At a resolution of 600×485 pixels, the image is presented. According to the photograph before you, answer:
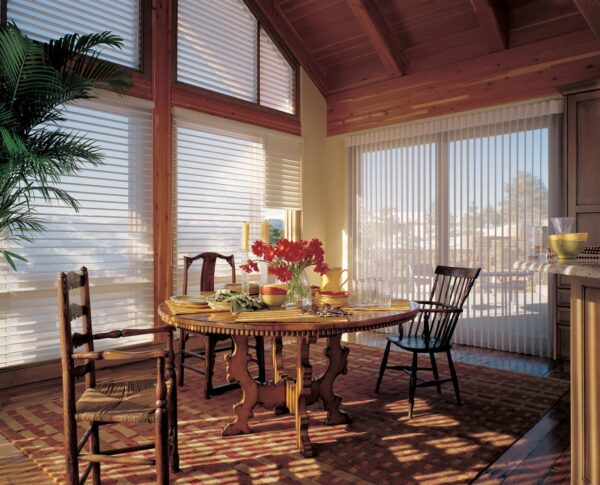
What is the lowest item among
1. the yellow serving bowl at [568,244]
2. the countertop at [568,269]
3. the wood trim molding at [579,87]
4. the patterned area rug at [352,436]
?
the patterned area rug at [352,436]

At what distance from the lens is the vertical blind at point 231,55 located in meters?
4.77

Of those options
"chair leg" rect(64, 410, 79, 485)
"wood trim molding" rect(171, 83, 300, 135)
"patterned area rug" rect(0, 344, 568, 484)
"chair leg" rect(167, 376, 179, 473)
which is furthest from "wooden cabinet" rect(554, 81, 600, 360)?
"chair leg" rect(64, 410, 79, 485)

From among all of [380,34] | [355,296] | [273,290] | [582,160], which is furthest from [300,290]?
[380,34]

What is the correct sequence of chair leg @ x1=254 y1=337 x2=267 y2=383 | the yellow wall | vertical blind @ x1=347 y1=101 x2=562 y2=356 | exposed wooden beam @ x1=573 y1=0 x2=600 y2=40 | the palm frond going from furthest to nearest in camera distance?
1. the yellow wall
2. vertical blind @ x1=347 y1=101 x2=562 y2=356
3. exposed wooden beam @ x1=573 y1=0 x2=600 y2=40
4. chair leg @ x1=254 y1=337 x2=267 y2=383
5. the palm frond

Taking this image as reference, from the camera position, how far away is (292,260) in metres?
2.47

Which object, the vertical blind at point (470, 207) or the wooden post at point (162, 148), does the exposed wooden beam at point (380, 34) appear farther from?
the wooden post at point (162, 148)

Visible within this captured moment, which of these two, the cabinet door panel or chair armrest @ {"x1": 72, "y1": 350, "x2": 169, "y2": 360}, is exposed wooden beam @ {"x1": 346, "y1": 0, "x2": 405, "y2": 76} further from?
chair armrest @ {"x1": 72, "y1": 350, "x2": 169, "y2": 360}

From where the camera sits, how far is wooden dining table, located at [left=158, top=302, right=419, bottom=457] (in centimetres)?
222

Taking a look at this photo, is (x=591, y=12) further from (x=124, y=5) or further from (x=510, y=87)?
(x=124, y=5)

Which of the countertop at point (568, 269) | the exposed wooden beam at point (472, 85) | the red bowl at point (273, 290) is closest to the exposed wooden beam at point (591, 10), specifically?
the exposed wooden beam at point (472, 85)

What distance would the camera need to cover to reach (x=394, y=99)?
18.4ft

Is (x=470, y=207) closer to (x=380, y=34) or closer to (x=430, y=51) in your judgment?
(x=430, y=51)

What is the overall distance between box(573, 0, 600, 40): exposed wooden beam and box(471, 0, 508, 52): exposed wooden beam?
0.84 m

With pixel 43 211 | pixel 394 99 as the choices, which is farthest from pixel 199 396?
pixel 394 99
